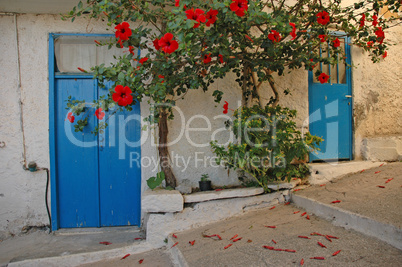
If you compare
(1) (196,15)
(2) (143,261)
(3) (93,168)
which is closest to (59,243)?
(3) (93,168)

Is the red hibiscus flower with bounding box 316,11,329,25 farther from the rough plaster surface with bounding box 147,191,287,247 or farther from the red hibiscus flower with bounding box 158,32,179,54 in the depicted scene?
the rough plaster surface with bounding box 147,191,287,247

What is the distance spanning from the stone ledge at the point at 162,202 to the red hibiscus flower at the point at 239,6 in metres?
1.93

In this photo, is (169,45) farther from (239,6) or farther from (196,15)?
(239,6)

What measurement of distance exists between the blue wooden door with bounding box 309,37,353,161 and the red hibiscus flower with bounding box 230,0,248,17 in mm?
2161

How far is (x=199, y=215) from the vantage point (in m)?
3.29

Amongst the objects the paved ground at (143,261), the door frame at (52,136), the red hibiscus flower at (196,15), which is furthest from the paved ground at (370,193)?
the door frame at (52,136)

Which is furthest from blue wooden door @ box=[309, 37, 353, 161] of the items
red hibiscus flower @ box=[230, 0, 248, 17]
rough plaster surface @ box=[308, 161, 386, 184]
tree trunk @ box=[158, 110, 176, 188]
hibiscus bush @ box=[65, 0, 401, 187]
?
red hibiscus flower @ box=[230, 0, 248, 17]

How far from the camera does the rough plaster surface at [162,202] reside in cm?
318

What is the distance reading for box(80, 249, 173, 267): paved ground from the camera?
2895 mm

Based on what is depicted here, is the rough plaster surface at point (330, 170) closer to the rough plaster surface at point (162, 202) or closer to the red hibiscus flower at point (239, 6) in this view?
the rough plaster surface at point (162, 202)

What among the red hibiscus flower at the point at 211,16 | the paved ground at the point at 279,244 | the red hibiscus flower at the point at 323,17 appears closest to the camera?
the paved ground at the point at 279,244

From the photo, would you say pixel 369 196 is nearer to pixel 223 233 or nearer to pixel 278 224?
pixel 278 224

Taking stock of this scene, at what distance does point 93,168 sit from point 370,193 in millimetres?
3245

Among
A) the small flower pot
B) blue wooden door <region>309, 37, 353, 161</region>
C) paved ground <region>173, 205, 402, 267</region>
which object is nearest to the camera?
paved ground <region>173, 205, 402, 267</region>
